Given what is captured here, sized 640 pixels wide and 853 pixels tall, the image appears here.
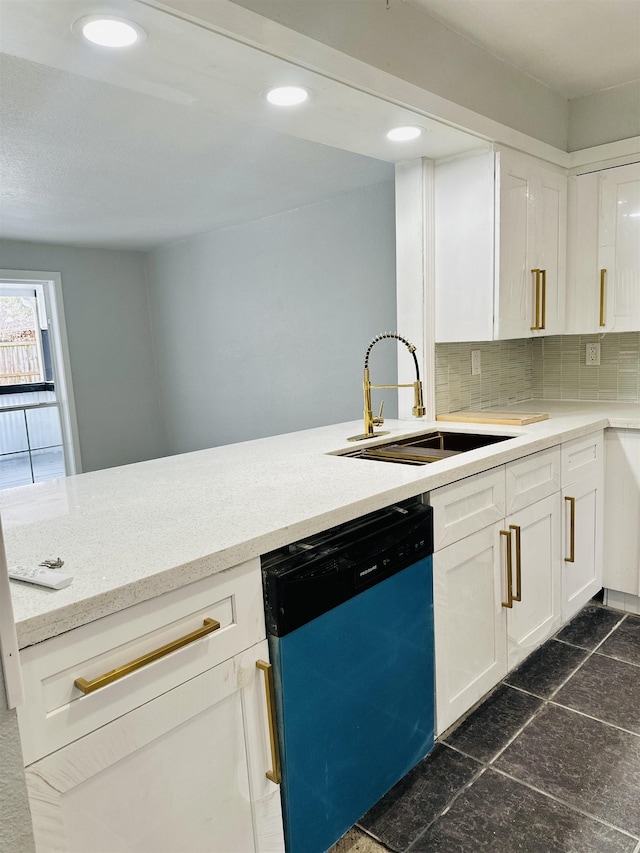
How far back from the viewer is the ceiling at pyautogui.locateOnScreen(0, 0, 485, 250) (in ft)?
4.95

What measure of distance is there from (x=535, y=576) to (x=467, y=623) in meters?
0.52

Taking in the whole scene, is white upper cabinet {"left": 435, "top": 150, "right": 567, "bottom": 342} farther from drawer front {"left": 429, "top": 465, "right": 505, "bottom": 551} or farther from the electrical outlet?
drawer front {"left": 429, "top": 465, "right": 505, "bottom": 551}

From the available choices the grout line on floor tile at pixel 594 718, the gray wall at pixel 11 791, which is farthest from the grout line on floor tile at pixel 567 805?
the gray wall at pixel 11 791

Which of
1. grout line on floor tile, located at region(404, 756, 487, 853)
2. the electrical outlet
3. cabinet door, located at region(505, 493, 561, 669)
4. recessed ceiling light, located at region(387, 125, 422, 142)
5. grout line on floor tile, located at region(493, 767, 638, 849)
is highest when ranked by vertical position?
recessed ceiling light, located at region(387, 125, 422, 142)

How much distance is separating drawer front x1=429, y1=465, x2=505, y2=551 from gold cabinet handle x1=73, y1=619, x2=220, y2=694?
0.81 m

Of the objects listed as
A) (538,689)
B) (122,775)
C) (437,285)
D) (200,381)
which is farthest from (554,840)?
(200,381)

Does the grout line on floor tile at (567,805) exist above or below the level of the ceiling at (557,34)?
below

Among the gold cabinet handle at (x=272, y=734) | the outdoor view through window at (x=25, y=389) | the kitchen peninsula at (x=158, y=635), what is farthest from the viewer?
the outdoor view through window at (x=25, y=389)

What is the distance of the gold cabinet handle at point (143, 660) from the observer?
954 millimetres

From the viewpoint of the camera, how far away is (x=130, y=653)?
3.39 ft

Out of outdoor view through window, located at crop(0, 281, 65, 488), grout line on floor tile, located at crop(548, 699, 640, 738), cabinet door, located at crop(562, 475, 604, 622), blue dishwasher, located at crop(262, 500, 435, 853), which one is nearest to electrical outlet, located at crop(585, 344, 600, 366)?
cabinet door, located at crop(562, 475, 604, 622)

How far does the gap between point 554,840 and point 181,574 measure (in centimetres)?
127

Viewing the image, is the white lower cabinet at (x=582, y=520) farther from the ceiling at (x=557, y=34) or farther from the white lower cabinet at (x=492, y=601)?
the ceiling at (x=557, y=34)

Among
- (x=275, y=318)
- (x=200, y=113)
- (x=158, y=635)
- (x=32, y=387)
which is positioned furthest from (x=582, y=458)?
(x=32, y=387)
